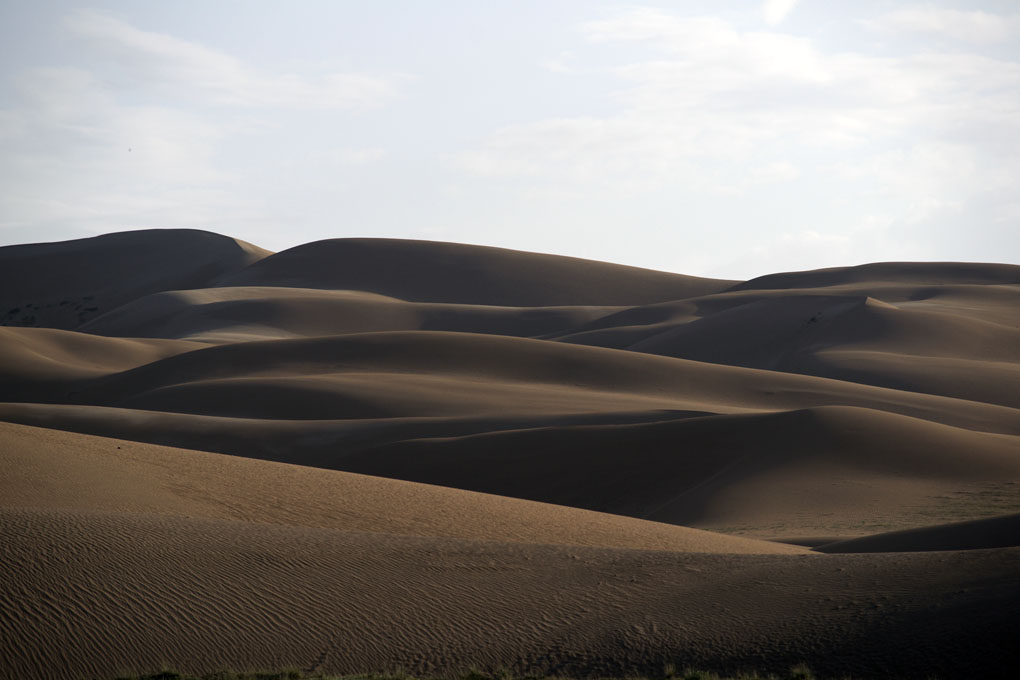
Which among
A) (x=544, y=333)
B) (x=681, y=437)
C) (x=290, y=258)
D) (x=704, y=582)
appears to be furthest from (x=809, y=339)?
(x=290, y=258)

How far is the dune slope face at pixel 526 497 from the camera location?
1017 centimetres

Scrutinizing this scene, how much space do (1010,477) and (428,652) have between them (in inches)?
862

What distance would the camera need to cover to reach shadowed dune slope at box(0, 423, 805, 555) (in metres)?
15.7

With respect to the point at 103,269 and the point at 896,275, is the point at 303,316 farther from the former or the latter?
the point at 103,269

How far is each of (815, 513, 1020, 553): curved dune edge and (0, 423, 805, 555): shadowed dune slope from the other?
1.17 meters

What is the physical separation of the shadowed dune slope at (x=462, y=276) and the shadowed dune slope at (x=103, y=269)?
11.3m

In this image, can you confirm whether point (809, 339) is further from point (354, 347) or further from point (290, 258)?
point (290, 258)

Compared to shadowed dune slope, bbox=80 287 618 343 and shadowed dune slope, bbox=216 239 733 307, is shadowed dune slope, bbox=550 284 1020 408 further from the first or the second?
shadowed dune slope, bbox=216 239 733 307

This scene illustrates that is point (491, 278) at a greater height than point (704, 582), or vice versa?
point (491, 278)

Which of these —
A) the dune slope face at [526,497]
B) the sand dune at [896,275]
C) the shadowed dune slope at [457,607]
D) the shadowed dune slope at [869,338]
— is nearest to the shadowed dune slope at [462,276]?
the sand dune at [896,275]

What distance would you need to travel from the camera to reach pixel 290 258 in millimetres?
119562

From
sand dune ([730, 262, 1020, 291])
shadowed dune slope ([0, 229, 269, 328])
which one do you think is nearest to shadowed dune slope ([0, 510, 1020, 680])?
sand dune ([730, 262, 1020, 291])

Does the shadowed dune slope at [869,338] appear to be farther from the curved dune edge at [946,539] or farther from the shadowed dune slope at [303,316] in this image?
the curved dune edge at [946,539]

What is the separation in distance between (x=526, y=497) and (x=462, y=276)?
3381 inches
